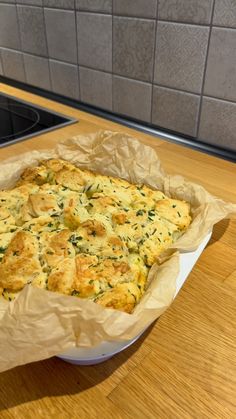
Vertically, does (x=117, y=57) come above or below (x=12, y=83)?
above

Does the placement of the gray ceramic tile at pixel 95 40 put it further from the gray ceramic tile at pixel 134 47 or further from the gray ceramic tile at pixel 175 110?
the gray ceramic tile at pixel 175 110

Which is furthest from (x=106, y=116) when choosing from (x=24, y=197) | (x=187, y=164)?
(x=24, y=197)

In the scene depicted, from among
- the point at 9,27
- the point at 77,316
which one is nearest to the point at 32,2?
the point at 9,27

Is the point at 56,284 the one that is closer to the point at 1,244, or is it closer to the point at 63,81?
the point at 1,244

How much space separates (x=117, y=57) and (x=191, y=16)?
0.94ft

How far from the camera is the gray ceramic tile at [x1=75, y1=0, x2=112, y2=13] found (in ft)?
3.46

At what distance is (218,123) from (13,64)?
3.25 feet

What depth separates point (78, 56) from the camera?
1.23m

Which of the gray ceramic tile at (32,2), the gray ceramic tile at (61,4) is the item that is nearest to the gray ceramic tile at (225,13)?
the gray ceramic tile at (61,4)

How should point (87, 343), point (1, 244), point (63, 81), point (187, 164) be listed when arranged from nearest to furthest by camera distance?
point (87, 343) → point (1, 244) → point (187, 164) → point (63, 81)

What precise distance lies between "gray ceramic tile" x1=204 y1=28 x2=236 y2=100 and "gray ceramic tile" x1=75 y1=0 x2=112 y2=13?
0.37 meters

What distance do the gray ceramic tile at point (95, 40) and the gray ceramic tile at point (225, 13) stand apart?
36 cm

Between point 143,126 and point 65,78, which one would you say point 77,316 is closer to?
point 143,126

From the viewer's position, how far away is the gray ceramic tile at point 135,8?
953mm
